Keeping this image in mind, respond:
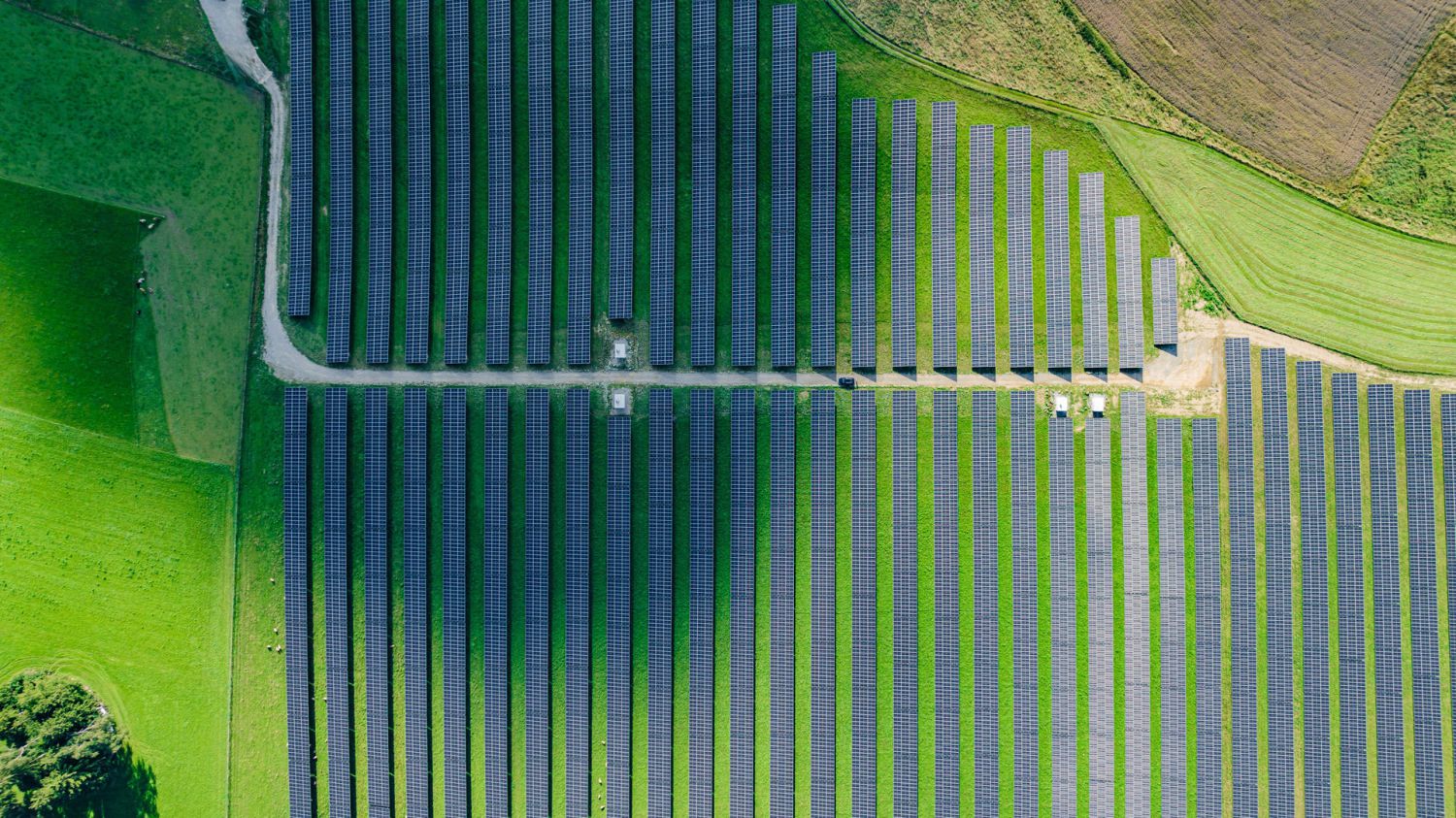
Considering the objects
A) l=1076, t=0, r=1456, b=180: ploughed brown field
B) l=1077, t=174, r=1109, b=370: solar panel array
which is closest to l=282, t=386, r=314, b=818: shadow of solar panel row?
l=1077, t=174, r=1109, b=370: solar panel array

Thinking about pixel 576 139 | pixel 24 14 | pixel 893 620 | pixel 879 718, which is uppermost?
pixel 24 14

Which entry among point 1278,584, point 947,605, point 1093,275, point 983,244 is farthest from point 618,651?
point 1278,584

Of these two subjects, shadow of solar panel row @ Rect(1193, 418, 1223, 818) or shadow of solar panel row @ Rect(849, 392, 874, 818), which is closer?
shadow of solar panel row @ Rect(1193, 418, 1223, 818)

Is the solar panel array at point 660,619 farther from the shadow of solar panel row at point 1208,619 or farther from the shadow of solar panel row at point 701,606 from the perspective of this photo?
the shadow of solar panel row at point 1208,619

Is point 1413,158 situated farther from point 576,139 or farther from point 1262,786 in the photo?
point 576,139

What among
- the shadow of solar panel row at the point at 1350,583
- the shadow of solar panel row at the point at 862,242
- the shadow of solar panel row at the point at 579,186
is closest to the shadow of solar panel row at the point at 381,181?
the shadow of solar panel row at the point at 579,186

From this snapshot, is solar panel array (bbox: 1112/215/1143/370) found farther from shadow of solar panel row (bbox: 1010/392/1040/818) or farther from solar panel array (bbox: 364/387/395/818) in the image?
solar panel array (bbox: 364/387/395/818)

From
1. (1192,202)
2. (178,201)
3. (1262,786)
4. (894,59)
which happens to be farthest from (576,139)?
(1262,786)
